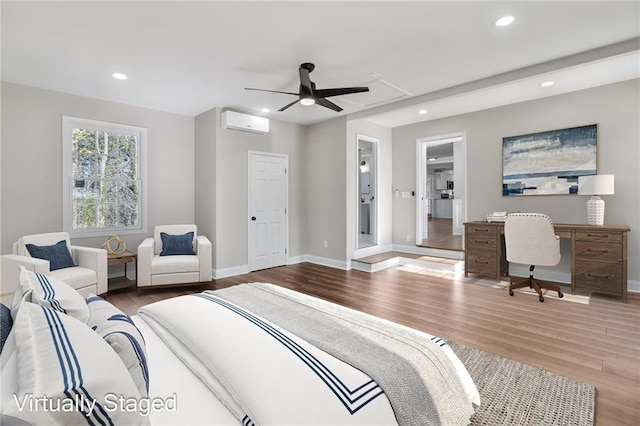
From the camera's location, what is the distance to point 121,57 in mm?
3234

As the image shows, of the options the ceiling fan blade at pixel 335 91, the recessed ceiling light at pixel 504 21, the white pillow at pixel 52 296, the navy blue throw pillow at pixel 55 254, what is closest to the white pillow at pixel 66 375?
the white pillow at pixel 52 296

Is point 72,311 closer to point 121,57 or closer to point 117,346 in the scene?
point 117,346

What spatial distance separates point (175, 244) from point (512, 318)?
438cm

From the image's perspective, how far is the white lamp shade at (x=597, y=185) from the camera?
3760 mm

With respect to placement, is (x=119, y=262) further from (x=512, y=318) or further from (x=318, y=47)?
(x=512, y=318)

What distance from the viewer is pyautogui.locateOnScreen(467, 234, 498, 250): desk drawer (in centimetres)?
450

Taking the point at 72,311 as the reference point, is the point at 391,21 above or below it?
above

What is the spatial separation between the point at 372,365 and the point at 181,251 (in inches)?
159

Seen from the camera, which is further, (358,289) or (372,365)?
(358,289)

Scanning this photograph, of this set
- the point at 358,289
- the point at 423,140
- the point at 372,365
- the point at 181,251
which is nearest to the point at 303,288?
the point at 358,289

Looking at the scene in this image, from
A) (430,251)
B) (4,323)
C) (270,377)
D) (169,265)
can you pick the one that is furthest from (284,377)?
(430,251)

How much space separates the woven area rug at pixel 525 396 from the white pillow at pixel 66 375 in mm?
1785

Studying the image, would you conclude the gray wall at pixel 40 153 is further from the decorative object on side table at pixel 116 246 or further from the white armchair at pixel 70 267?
the white armchair at pixel 70 267

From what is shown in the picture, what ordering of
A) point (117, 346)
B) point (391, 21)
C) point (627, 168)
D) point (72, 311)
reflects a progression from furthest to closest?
point (627, 168)
point (391, 21)
point (72, 311)
point (117, 346)
